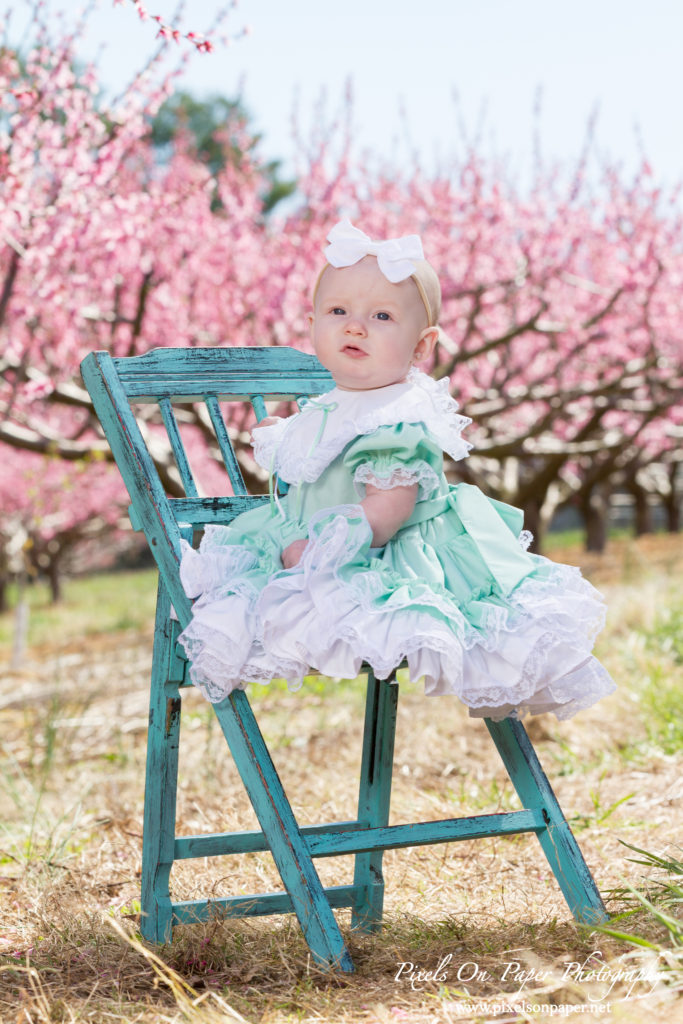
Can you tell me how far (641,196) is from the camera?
7.75m

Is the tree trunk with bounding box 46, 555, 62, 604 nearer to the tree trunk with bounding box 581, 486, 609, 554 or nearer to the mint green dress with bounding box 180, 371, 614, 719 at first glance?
the tree trunk with bounding box 581, 486, 609, 554

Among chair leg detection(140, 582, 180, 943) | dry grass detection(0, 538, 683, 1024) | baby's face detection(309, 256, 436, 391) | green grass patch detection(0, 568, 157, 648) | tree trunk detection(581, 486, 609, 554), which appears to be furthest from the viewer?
tree trunk detection(581, 486, 609, 554)

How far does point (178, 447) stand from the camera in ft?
7.09

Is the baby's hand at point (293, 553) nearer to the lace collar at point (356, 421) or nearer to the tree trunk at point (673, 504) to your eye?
the lace collar at point (356, 421)

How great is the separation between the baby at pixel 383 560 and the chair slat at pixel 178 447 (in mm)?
194

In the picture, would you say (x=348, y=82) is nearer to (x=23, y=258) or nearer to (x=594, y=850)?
(x=23, y=258)

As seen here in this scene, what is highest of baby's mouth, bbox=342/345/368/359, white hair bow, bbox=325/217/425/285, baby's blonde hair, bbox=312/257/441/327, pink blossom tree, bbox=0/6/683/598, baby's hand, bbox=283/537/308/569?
pink blossom tree, bbox=0/6/683/598

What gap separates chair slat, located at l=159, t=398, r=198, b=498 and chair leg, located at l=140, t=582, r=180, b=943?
23 centimetres

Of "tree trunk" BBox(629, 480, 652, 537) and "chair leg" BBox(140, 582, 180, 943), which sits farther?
"tree trunk" BBox(629, 480, 652, 537)

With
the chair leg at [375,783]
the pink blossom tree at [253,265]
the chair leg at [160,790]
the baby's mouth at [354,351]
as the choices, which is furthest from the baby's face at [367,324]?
the pink blossom tree at [253,265]

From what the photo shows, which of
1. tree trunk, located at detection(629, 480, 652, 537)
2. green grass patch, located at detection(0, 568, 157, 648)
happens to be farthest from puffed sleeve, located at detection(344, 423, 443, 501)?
tree trunk, located at detection(629, 480, 652, 537)

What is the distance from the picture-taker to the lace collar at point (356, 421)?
1.88 m

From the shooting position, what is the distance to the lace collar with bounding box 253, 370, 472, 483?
6.18ft

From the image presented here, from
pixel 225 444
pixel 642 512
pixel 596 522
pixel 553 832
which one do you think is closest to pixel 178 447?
pixel 225 444
